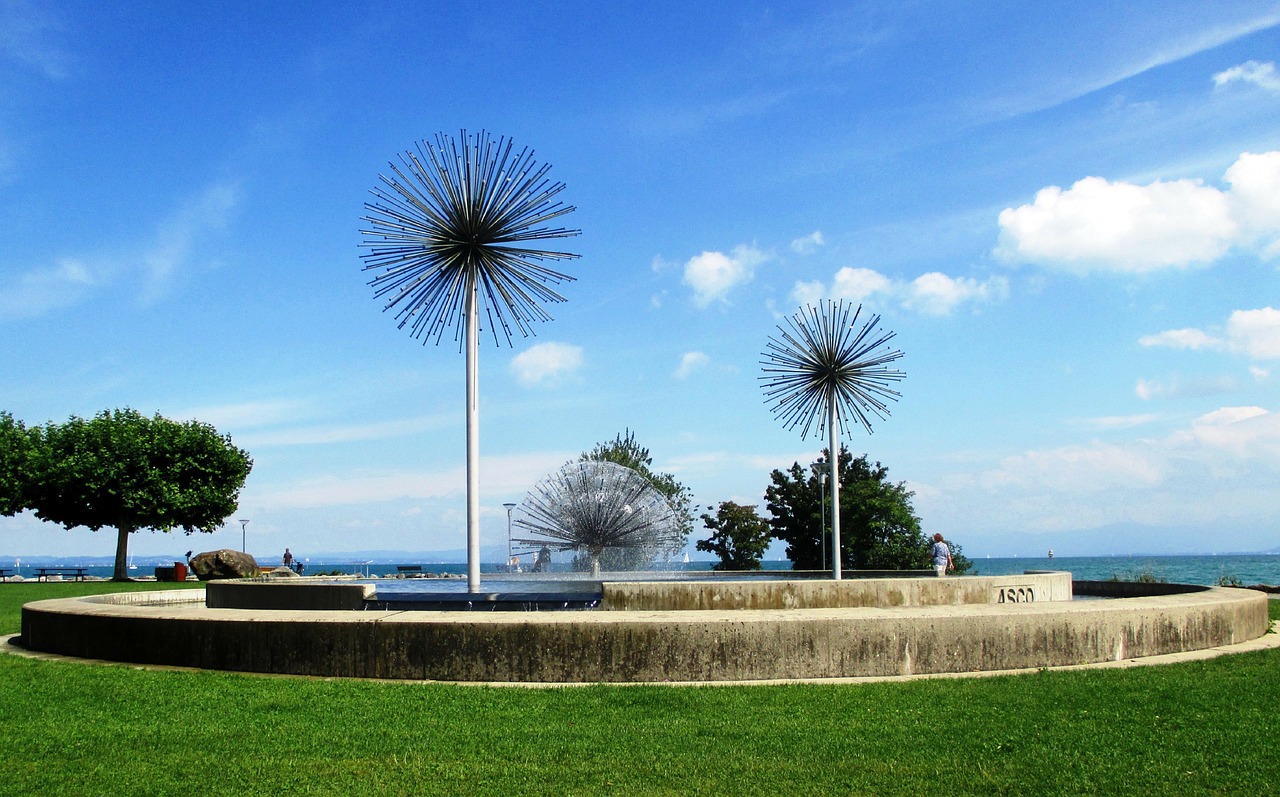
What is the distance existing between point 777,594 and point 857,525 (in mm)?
32872

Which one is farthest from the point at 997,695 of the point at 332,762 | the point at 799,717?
the point at 332,762

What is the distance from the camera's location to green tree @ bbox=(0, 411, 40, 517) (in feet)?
146

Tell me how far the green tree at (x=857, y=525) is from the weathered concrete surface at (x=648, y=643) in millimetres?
35532

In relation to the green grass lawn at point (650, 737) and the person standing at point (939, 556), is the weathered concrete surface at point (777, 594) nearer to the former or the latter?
the person standing at point (939, 556)

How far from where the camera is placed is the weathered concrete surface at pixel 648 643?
367 inches

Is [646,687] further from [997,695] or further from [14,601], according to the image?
[14,601]

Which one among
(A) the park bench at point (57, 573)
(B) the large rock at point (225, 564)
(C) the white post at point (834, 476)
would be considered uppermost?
(C) the white post at point (834, 476)

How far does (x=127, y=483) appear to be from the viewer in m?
43.7

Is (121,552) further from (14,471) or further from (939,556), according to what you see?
(939,556)

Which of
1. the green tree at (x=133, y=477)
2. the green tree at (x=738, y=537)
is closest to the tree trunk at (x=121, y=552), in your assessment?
the green tree at (x=133, y=477)

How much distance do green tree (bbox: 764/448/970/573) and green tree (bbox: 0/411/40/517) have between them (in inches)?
1354

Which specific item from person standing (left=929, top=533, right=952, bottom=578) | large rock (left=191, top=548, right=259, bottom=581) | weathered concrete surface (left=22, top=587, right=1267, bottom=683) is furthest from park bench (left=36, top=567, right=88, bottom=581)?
weathered concrete surface (left=22, top=587, right=1267, bottom=683)

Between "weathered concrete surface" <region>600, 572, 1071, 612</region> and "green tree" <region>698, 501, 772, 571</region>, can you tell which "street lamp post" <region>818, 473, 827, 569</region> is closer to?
"green tree" <region>698, 501, 772, 571</region>

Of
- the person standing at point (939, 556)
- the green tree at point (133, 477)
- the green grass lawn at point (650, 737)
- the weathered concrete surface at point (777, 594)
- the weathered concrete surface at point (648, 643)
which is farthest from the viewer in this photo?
the green tree at point (133, 477)
